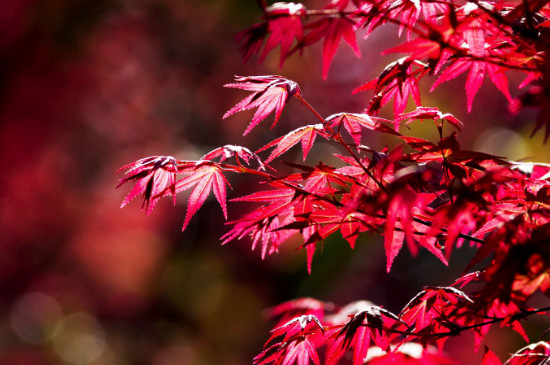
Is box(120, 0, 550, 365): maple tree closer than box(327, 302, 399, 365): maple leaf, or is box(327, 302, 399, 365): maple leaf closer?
box(120, 0, 550, 365): maple tree

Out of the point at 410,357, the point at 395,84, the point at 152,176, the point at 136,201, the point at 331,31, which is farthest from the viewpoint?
the point at 136,201

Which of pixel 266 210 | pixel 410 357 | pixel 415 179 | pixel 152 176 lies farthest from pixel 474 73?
pixel 410 357

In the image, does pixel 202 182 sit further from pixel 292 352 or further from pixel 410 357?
pixel 410 357

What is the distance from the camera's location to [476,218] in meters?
0.59

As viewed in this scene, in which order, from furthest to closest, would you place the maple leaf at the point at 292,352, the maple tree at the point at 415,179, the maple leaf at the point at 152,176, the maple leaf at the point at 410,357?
the maple leaf at the point at 410,357 → the maple leaf at the point at 292,352 → the maple leaf at the point at 152,176 → the maple tree at the point at 415,179

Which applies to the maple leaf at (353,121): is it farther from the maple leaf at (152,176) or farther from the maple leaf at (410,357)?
the maple leaf at (410,357)

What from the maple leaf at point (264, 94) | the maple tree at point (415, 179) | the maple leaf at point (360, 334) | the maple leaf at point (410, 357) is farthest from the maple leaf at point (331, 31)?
the maple leaf at point (410, 357)

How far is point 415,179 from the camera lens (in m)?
0.56

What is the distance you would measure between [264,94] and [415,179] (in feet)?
0.97

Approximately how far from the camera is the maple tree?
1.77ft

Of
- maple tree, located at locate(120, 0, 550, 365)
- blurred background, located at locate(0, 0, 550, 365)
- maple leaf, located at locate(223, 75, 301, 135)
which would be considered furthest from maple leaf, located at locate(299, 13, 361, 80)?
blurred background, located at locate(0, 0, 550, 365)

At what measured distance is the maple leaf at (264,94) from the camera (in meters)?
0.69

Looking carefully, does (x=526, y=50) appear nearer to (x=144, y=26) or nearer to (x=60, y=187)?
(x=60, y=187)

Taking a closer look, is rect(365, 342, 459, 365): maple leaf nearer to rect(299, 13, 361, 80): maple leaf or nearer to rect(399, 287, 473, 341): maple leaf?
rect(399, 287, 473, 341): maple leaf
